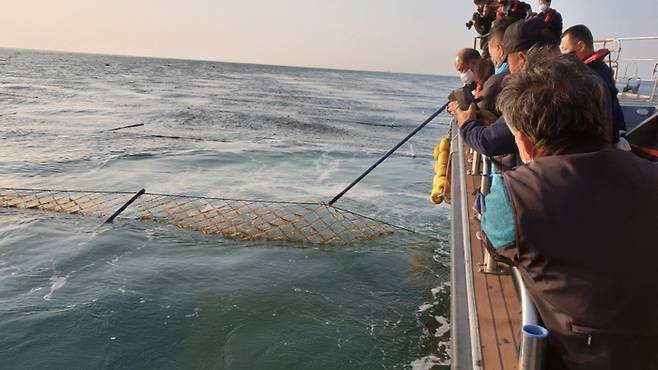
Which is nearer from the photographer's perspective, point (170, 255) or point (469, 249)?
point (469, 249)

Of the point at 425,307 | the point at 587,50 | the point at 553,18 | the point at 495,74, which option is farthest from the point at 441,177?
the point at 587,50

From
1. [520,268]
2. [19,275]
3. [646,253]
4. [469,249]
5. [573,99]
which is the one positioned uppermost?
[573,99]

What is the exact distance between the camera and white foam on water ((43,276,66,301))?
7068mm

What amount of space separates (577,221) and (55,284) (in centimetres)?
776

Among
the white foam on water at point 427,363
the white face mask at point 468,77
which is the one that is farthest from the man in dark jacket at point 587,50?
the white foam on water at point 427,363

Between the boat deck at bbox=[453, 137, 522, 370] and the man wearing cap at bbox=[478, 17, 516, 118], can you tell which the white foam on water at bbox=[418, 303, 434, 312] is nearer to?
the boat deck at bbox=[453, 137, 522, 370]

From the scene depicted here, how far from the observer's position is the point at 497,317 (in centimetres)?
326

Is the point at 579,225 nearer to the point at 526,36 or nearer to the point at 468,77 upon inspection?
the point at 526,36

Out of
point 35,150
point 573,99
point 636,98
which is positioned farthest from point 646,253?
point 35,150

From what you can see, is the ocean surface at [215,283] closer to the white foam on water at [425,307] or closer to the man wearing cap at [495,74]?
the white foam on water at [425,307]

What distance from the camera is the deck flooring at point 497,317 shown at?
2789 mm

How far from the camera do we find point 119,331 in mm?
6188

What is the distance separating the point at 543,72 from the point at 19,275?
8.28m

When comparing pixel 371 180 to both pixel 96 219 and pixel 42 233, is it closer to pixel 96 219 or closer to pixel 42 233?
pixel 96 219
